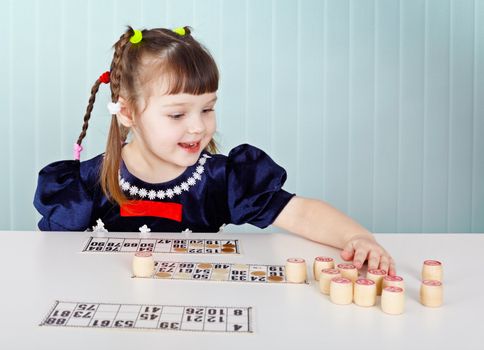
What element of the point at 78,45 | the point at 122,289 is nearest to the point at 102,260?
the point at 122,289

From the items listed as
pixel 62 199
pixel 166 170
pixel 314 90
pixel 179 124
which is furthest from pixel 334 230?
pixel 314 90

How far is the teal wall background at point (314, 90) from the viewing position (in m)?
3.24

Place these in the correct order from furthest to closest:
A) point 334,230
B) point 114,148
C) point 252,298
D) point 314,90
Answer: point 314,90 < point 114,148 < point 334,230 < point 252,298

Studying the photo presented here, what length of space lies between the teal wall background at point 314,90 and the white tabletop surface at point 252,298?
1809 mm

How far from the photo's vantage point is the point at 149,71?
1.77 m

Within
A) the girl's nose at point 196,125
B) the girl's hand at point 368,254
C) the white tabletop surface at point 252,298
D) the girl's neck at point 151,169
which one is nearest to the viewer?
the white tabletop surface at point 252,298

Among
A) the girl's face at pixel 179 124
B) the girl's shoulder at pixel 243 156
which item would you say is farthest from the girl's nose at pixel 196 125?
the girl's shoulder at pixel 243 156

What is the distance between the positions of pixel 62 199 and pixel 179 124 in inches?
14.2

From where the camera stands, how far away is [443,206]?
3.46 meters

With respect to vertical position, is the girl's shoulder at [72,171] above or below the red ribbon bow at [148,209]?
above

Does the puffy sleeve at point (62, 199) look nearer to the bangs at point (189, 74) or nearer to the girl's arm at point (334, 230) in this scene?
the bangs at point (189, 74)

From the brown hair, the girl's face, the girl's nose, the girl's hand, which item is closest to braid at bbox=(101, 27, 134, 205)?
the brown hair

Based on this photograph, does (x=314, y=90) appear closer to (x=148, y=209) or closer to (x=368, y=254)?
(x=148, y=209)

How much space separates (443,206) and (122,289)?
2592mm
